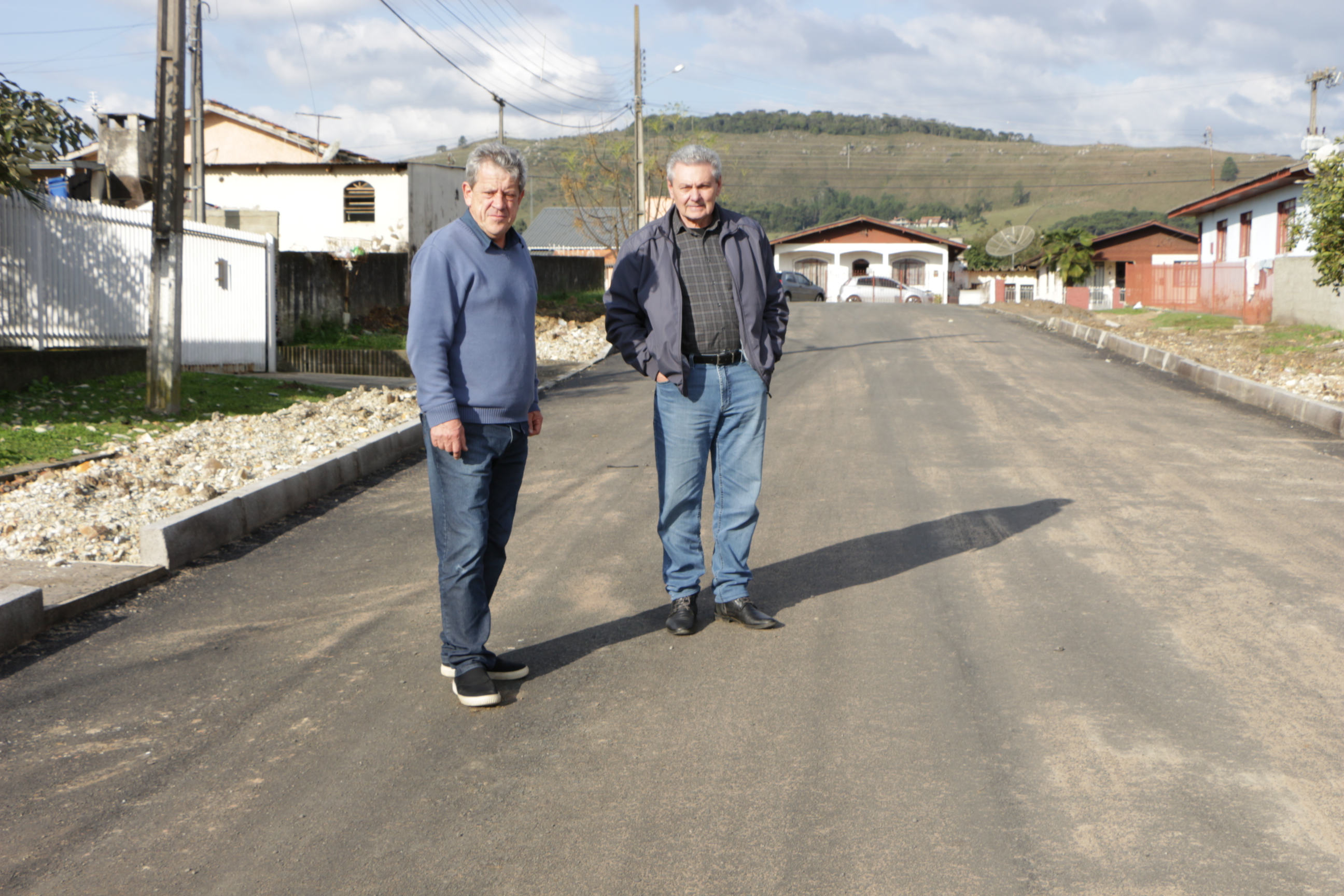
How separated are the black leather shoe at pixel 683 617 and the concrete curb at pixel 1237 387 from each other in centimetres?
795

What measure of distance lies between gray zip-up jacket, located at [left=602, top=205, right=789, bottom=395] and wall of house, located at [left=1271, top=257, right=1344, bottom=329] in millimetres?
20441

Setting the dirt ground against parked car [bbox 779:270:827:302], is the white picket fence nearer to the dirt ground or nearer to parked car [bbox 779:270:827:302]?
the dirt ground

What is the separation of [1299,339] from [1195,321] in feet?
22.8

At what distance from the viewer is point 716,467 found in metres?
5.11

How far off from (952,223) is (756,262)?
456 feet

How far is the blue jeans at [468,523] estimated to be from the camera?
4094 mm

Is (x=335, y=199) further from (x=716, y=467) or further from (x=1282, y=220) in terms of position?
(x=716, y=467)

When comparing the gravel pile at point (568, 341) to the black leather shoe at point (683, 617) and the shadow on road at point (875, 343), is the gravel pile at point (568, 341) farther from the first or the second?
the black leather shoe at point (683, 617)

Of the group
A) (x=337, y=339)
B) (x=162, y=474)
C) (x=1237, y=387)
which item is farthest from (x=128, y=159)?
(x=1237, y=387)

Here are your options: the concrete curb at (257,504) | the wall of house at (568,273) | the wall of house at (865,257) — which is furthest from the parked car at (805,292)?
the concrete curb at (257,504)

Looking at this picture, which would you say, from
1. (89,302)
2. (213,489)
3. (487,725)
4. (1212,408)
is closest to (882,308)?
(1212,408)

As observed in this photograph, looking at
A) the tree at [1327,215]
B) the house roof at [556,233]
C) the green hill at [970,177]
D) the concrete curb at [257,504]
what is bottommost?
the concrete curb at [257,504]

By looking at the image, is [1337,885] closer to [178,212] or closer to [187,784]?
[187,784]

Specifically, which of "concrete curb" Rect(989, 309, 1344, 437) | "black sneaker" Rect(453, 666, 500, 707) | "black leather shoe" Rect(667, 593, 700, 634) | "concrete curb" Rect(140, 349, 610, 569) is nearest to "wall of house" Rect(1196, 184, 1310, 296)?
"concrete curb" Rect(989, 309, 1344, 437)
